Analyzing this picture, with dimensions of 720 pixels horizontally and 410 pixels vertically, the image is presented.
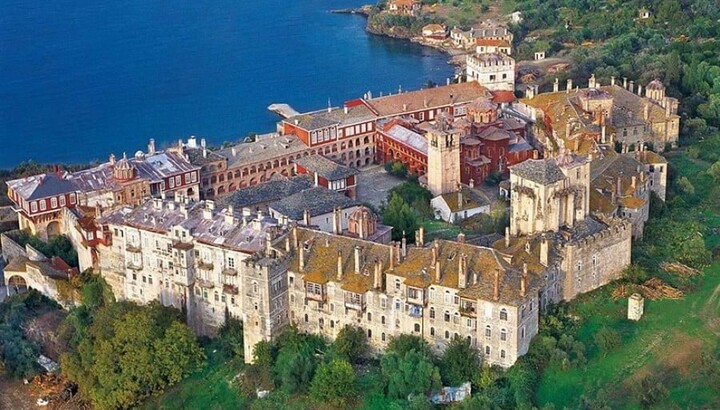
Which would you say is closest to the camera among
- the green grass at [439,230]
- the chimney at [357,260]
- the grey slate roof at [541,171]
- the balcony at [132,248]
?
the chimney at [357,260]

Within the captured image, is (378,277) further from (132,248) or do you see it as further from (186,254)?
(132,248)

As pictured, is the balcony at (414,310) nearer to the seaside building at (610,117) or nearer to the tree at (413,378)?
the tree at (413,378)

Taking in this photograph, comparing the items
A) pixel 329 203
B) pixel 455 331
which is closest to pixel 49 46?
pixel 329 203

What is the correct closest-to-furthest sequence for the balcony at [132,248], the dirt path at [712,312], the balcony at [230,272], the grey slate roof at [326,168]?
the dirt path at [712,312], the balcony at [230,272], the balcony at [132,248], the grey slate roof at [326,168]

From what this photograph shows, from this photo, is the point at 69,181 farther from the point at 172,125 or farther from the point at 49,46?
the point at 49,46

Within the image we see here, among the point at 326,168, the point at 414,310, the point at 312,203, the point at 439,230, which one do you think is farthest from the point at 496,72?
the point at 414,310

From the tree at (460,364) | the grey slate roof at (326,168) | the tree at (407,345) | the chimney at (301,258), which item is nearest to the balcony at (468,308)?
the tree at (460,364)
